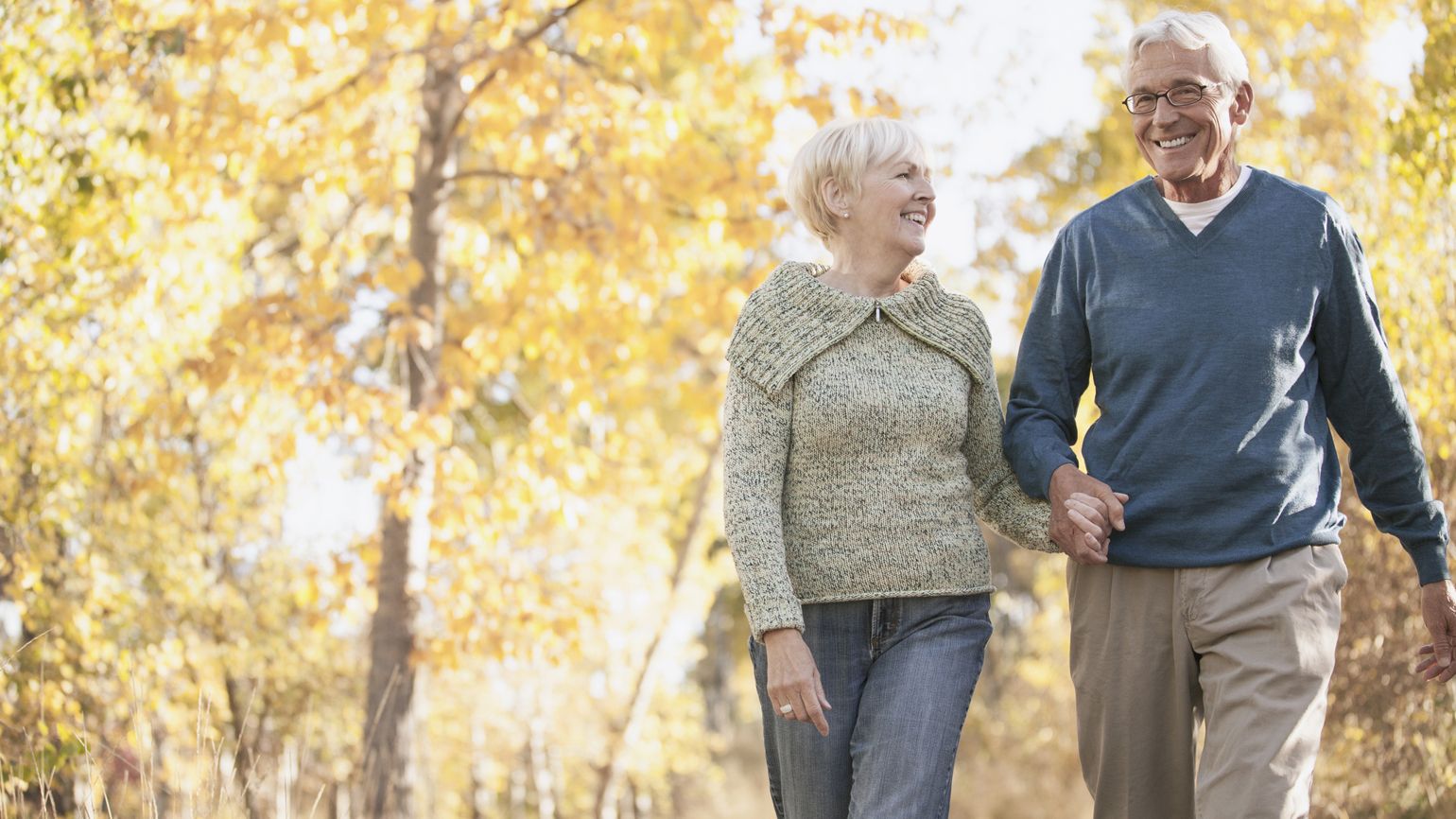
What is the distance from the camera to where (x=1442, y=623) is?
2.93 metres

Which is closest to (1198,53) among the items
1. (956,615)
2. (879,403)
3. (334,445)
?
(879,403)

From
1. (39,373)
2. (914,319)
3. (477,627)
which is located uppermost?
(39,373)

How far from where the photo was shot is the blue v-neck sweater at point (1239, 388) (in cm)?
274

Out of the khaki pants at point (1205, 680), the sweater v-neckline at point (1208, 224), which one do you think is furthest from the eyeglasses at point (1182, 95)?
the khaki pants at point (1205, 680)

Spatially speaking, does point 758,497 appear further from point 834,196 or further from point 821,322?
point 834,196

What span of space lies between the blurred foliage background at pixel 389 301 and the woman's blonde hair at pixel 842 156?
6.31ft

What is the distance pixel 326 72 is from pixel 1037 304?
5906 millimetres

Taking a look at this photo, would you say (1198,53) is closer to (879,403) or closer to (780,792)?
(879,403)

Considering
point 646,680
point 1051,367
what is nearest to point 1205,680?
point 1051,367

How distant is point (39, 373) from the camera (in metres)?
5.84

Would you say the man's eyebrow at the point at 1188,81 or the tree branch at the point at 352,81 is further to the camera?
the tree branch at the point at 352,81

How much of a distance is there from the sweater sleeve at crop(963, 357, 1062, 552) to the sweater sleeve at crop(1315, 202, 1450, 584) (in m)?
0.63

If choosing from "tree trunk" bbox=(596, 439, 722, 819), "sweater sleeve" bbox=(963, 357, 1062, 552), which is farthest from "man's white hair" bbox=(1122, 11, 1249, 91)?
"tree trunk" bbox=(596, 439, 722, 819)

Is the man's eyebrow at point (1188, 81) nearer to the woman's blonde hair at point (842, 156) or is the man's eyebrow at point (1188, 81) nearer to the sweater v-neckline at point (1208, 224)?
the sweater v-neckline at point (1208, 224)
